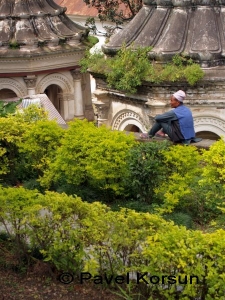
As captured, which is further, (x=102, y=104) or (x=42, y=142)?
(x=102, y=104)

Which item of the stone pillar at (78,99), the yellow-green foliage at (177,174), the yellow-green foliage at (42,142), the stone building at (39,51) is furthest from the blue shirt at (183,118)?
the stone pillar at (78,99)

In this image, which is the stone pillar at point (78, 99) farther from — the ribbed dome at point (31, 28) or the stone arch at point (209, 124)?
the stone arch at point (209, 124)

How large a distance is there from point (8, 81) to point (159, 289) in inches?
463

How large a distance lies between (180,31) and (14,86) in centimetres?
671

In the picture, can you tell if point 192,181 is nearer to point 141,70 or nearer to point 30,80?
point 141,70

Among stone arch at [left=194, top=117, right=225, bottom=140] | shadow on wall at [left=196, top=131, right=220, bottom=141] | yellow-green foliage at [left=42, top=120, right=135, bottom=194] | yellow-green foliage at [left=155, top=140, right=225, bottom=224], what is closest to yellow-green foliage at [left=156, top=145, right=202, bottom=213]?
yellow-green foliage at [left=155, top=140, right=225, bottom=224]

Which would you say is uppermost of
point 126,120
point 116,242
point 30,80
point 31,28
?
point 31,28

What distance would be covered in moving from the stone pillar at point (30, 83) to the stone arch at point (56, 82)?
0.54 feet

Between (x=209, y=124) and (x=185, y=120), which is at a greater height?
(x=185, y=120)

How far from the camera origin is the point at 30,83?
1733cm

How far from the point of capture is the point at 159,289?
20.7 ft

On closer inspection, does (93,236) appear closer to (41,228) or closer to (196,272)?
(41,228)

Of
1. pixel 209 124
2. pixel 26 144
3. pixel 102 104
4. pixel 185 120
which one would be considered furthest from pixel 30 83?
pixel 185 120

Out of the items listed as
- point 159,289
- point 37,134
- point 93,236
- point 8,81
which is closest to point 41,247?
point 93,236
